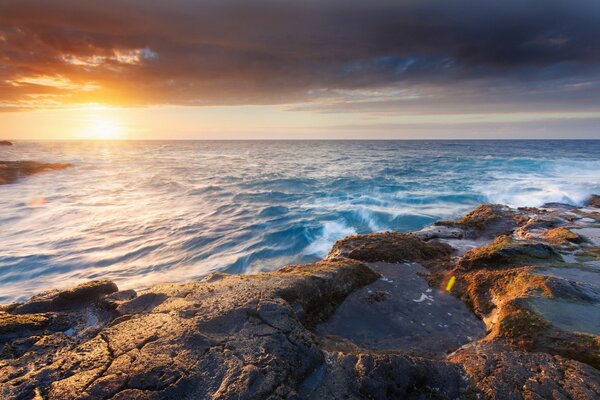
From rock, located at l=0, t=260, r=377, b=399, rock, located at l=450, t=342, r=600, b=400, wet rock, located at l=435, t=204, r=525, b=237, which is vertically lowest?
wet rock, located at l=435, t=204, r=525, b=237

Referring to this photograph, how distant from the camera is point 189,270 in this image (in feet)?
38.7

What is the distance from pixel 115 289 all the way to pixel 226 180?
87.3 feet

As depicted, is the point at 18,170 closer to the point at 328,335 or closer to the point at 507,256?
the point at 328,335

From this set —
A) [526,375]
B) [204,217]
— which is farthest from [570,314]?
[204,217]

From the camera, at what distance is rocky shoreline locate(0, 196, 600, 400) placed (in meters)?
3.67

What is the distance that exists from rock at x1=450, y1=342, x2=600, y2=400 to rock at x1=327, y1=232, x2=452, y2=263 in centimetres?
395

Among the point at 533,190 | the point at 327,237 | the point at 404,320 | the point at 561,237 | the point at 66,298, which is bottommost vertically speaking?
the point at 327,237

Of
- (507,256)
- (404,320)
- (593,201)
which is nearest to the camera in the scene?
(404,320)

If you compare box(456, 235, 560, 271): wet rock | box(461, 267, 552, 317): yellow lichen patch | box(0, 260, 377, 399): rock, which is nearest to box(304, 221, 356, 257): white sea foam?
box(456, 235, 560, 271): wet rock

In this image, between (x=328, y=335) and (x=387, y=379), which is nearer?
(x=387, y=379)

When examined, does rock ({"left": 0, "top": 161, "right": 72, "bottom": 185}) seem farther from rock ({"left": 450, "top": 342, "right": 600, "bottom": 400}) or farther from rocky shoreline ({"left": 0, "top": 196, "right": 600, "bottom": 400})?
rock ({"left": 450, "top": 342, "right": 600, "bottom": 400})

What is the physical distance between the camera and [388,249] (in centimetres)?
857

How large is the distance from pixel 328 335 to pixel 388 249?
3902 millimetres

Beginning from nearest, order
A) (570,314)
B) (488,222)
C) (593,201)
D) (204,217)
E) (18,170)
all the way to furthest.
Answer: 1. (570,314)
2. (488,222)
3. (593,201)
4. (204,217)
5. (18,170)
